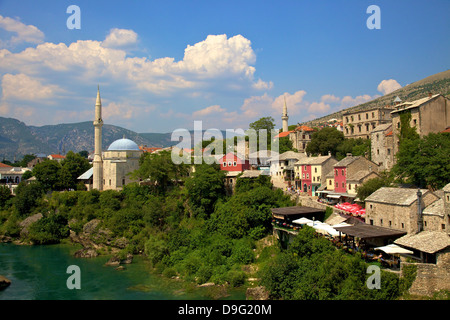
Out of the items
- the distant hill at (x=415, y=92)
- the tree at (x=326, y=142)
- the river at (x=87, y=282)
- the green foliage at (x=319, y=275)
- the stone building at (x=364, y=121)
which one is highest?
the distant hill at (x=415, y=92)

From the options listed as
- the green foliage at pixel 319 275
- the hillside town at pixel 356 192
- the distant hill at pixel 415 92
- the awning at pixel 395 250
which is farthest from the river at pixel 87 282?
the distant hill at pixel 415 92

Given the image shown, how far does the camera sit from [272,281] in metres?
23.4

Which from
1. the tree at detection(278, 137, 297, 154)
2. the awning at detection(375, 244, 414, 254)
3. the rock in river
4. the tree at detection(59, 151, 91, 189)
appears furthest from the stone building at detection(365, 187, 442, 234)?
the tree at detection(59, 151, 91, 189)

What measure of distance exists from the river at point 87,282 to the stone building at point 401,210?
11.2 m

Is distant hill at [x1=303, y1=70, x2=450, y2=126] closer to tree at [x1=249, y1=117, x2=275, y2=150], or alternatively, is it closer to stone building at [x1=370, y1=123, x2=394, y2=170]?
tree at [x1=249, y1=117, x2=275, y2=150]

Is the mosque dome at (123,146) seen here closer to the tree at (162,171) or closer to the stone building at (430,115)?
the tree at (162,171)

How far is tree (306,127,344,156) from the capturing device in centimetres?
4632

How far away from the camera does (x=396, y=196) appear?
24.4 m

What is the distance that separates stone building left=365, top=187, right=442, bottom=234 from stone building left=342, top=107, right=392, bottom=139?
907 inches

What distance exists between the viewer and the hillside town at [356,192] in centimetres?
2031

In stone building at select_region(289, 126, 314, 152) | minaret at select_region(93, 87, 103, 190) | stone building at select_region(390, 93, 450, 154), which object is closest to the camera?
stone building at select_region(390, 93, 450, 154)

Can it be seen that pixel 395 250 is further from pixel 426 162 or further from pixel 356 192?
pixel 356 192
